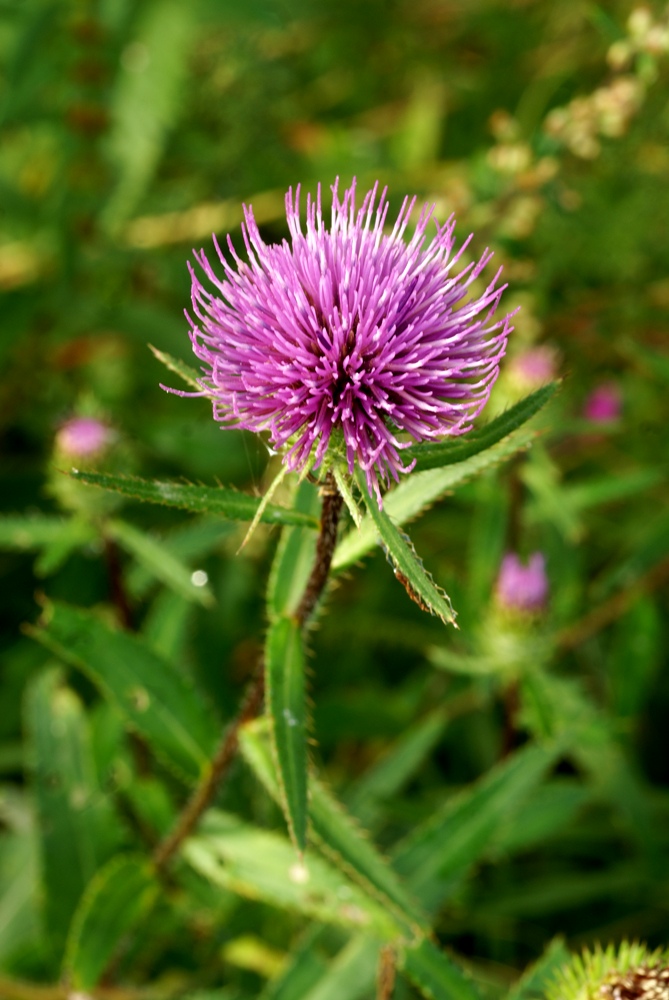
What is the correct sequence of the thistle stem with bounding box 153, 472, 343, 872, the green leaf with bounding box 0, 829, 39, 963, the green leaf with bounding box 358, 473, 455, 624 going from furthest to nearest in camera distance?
the green leaf with bounding box 0, 829, 39, 963 → the thistle stem with bounding box 153, 472, 343, 872 → the green leaf with bounding box 358, 473, 455, 624

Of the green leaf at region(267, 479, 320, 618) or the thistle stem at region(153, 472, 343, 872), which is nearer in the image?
the thistle stem at region(153, 472, 343, 872)

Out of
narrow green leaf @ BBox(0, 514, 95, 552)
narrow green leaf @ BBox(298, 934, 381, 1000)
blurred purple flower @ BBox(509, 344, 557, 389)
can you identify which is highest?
blurred purple flower @ BBox(509, 344, 557, 389)

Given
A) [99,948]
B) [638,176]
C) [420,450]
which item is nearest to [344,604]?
[99,948]

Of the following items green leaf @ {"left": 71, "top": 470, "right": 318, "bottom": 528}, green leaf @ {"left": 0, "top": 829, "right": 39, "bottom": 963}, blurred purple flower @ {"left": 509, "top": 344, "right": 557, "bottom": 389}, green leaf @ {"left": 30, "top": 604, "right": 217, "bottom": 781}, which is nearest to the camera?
green leaf @ {"left": 71, "top": 470, "right": 318, "bottom": 528}

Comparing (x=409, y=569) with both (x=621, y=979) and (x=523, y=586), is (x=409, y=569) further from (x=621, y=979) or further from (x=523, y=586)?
(x=523, y=586)

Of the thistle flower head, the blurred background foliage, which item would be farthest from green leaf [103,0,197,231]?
the thistle flower head

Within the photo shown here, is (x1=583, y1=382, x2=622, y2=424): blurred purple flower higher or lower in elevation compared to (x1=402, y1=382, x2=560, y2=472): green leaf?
higher

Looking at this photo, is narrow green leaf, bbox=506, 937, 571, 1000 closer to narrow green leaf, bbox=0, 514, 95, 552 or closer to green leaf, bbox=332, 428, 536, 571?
green leaf, bbox=332, 428, 536, 571

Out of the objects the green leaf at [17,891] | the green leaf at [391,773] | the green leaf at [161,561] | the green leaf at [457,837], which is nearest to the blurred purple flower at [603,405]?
the green leaf at [391,773]
